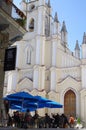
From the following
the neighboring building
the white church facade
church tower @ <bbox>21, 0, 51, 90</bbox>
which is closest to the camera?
the neighboring building

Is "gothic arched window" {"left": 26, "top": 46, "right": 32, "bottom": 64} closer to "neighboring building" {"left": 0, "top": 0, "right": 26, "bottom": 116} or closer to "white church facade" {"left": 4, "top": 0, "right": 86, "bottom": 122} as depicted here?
"white church facade" {"left": 4, "top": 0, "right": 86, "bottom": 122}

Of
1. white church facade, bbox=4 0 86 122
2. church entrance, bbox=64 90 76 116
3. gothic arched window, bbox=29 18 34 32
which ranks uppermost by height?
gothic arched window, bbox=29 18 34 32

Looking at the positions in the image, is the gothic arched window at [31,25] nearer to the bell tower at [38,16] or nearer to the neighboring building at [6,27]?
the bell tower at [38,16]

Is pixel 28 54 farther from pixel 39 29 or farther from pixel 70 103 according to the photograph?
pixel 70 103

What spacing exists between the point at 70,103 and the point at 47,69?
6063 mm

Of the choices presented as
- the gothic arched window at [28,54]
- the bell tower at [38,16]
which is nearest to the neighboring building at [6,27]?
the gothic arched window at [28,54]

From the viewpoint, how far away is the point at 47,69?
36781 mm

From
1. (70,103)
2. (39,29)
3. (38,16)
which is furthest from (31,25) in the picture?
(70,103)

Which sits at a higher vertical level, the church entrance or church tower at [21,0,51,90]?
church tower at [21,0,51,90]

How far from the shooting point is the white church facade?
111 feet

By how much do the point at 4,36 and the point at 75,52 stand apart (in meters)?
33.1

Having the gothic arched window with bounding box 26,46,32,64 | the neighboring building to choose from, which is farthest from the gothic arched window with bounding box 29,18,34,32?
the neighboring building

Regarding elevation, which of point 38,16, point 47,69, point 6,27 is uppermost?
point 38,16

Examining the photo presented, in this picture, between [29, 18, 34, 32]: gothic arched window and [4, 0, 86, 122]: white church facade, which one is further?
[29, 18, 34, 32]: gothic arched window
